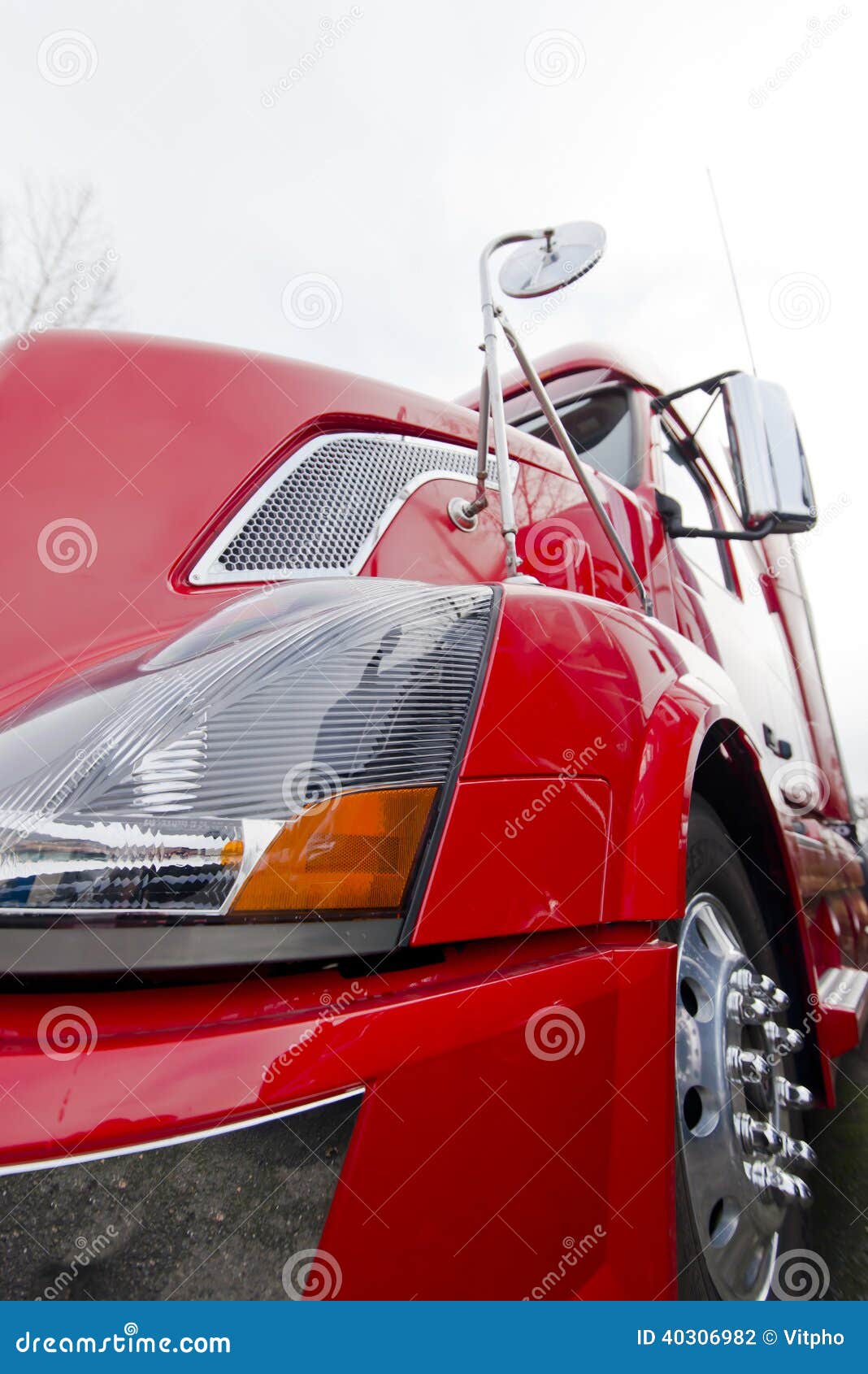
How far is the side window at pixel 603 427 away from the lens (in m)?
2.46

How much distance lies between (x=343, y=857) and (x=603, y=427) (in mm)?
2087

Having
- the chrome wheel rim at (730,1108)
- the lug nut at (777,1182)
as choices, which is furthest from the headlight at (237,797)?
the lug nut at (777,1182)

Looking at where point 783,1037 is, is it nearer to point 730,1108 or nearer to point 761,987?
point 761,987

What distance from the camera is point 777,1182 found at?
4.36ft

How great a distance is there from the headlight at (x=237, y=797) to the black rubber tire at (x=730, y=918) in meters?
0.43

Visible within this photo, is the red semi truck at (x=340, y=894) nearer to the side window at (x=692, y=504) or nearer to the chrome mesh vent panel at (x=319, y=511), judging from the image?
the chrome mesh vent panel at (x=319, y=511)

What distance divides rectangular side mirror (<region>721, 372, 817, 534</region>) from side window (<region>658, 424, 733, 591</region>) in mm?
377

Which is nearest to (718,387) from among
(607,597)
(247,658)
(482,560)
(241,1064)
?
(607,597)

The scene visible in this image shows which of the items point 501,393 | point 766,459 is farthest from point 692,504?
point 501,393

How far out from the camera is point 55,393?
4.86 ft

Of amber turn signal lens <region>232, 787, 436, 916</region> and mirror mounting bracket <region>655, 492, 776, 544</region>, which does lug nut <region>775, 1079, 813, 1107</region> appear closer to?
amber turn signal lens <region>232, 787, 436, 916</region>

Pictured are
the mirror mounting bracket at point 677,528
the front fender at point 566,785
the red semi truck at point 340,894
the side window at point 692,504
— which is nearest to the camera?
the red semi truck at point 340,894

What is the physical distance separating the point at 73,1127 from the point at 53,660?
2.49 ft

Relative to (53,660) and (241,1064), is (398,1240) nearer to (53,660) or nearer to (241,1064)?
(241,1064)
